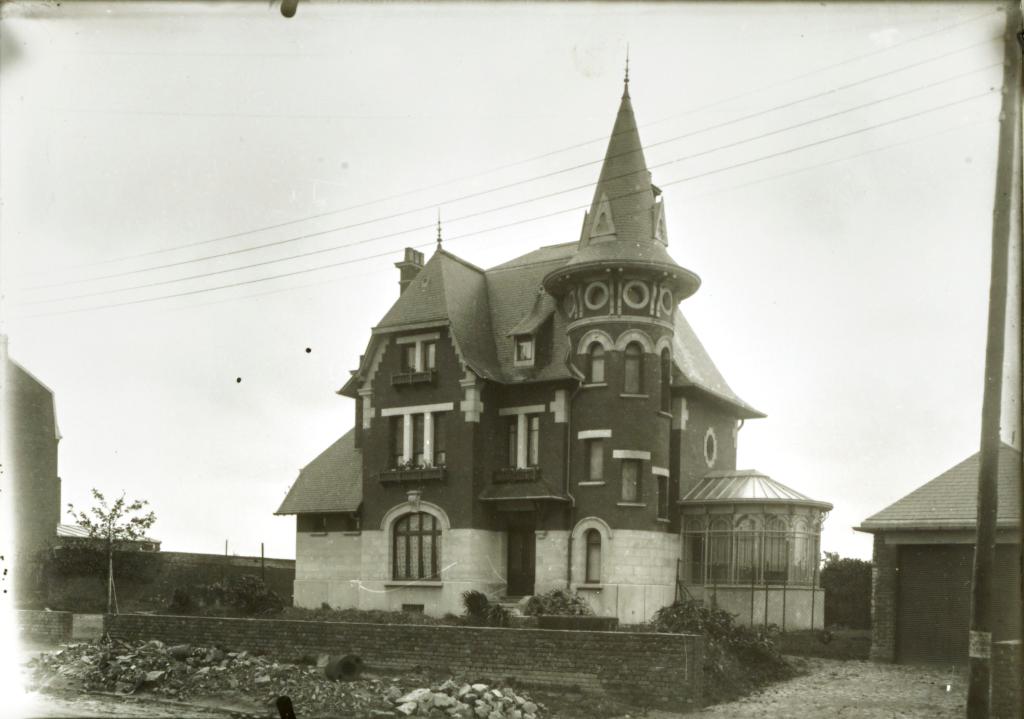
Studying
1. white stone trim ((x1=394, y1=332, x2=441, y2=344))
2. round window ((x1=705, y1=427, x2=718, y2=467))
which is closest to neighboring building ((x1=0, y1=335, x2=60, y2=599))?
white stone trim ((x1=394, y1=332, x2=441, y2=344))

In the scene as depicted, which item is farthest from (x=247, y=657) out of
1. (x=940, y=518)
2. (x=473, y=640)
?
(x=940, y=518)

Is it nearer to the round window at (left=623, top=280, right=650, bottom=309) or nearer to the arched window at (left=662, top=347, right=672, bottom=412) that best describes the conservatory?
the arched window at (left=662, top=347, right=672, bottom=412)

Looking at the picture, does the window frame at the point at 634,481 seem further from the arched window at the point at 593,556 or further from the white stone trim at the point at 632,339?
the white stone trim at the point at 632,339

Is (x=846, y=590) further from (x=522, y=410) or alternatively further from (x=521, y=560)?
(x=522, y=410)

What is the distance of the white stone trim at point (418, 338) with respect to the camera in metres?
30.5

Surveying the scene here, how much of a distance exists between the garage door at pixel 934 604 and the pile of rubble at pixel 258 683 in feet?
27.1

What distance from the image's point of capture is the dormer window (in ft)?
100

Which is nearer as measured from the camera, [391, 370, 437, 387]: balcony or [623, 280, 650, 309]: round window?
[623, 280, 650, 309]: round window

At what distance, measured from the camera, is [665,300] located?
2944cm

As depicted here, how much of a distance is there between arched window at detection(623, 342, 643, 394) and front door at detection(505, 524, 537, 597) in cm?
499

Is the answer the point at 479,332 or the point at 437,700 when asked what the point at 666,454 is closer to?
the point at 479,332

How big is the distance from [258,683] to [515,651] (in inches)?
185

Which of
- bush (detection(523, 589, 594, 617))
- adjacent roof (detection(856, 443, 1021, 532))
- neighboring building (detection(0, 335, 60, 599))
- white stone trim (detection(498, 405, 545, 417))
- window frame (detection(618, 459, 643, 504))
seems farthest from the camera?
white stone trim (detection(498, 405, 545, 417))

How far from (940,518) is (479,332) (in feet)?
47.8
